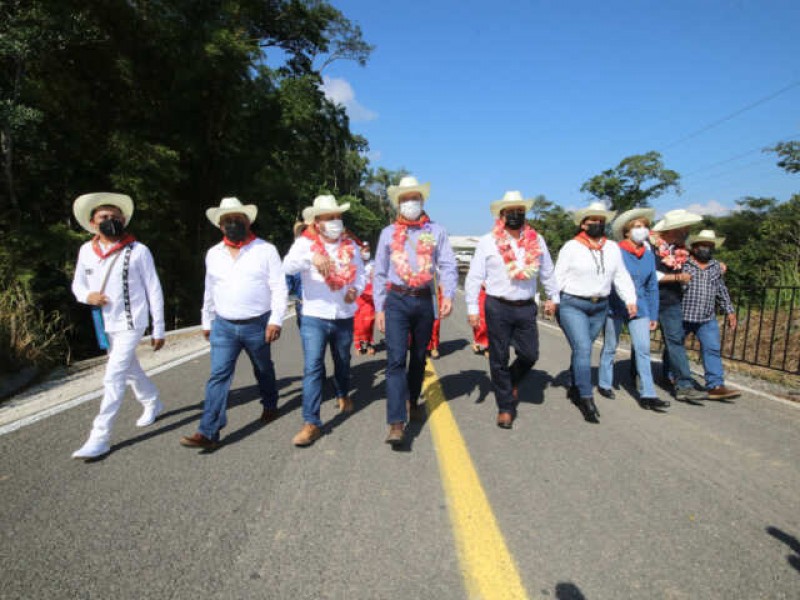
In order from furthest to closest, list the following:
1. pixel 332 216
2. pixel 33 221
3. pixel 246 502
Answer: pixel 33 221
pixel 332 216
pixel 246 502

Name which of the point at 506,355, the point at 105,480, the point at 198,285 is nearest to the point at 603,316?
the point at 506,355

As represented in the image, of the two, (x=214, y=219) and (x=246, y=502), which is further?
(x=214, y=219)

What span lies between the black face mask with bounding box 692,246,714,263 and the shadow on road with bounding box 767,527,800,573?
3.54m

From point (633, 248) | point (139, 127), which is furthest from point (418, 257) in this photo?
point (139, 127)

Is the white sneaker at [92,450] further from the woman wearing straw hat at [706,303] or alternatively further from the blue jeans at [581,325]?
the woman wearing straw hat at [706,303]

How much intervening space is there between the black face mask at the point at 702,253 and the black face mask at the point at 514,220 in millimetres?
2480

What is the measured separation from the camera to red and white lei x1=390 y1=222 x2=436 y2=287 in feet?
12.3

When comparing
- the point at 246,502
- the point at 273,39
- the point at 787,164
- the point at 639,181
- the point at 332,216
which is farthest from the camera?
the point at 639,181

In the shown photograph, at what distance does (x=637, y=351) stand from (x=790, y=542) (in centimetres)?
253

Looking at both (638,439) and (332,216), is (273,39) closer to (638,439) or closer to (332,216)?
(332,216)

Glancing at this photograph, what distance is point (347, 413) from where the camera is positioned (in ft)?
14.4

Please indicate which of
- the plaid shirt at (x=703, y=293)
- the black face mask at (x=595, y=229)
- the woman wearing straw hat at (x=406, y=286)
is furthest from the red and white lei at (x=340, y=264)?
the plaid shirt at (x=703, y=293)

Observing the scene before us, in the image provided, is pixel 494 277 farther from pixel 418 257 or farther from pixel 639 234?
pixel 639 234

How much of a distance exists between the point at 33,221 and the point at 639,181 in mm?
60884
